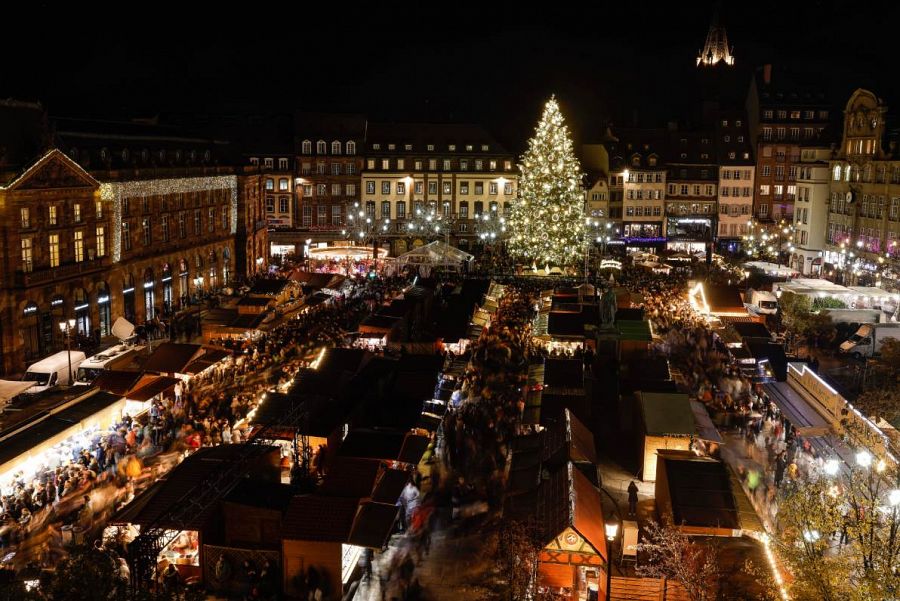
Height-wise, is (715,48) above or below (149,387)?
above

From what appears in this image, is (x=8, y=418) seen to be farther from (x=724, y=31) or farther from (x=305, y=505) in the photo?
(x=724, y=31)

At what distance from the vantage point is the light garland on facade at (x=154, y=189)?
1687 inches

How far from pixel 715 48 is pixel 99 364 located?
257 feet

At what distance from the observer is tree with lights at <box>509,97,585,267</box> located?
56.8 meters

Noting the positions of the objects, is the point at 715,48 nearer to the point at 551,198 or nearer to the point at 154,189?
the point at 551,198

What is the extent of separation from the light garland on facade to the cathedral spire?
183 ft

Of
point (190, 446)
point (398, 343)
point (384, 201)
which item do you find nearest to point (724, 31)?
point (384, 201)

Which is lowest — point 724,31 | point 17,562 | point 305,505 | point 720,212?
point 17,562

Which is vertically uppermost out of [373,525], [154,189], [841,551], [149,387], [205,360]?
[154,189]

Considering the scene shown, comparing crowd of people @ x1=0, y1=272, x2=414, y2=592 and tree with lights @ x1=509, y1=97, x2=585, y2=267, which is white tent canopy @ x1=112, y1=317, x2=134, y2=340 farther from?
tree with lights @ x1=509, y1=97, x2=585, y2=267

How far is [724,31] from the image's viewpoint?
93.6 m

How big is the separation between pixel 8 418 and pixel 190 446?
539 cm

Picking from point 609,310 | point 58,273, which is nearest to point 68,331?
point 58,273

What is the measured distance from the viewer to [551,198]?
187 feet
